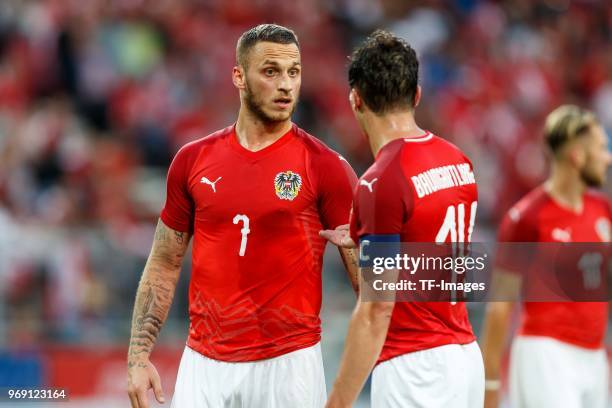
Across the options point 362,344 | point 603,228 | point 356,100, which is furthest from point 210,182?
point 603,228

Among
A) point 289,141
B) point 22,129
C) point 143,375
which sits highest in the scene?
point 22,129

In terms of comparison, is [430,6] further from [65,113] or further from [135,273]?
[135,273]

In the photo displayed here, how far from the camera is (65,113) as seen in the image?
12.0 m

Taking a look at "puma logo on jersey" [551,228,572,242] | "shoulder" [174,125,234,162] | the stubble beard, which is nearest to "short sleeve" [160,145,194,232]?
"shoulder" [174,125,234,162]

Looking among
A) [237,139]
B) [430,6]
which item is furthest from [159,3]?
[237,139]

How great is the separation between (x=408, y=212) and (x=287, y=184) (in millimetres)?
933

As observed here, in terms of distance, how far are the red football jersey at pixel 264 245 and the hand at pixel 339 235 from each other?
0.65ft

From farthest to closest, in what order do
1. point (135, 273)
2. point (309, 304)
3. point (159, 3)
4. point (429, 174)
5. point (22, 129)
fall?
point (159, 3)
point (22, 129)
point (135, 273)
point (309, 304)
point (429, 174)

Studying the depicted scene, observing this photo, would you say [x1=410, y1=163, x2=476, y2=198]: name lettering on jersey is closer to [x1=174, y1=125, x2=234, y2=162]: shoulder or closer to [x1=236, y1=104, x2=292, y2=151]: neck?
[x1=236, y1=104, x2=292, y2=151]: neck

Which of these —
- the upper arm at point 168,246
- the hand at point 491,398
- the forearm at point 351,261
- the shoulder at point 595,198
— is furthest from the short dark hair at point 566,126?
the upper arm at point 168,246

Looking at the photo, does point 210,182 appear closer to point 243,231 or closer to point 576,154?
point 243,231

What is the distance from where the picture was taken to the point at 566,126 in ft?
23.2

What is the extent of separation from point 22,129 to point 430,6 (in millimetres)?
5982

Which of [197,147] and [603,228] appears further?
[603,228]
